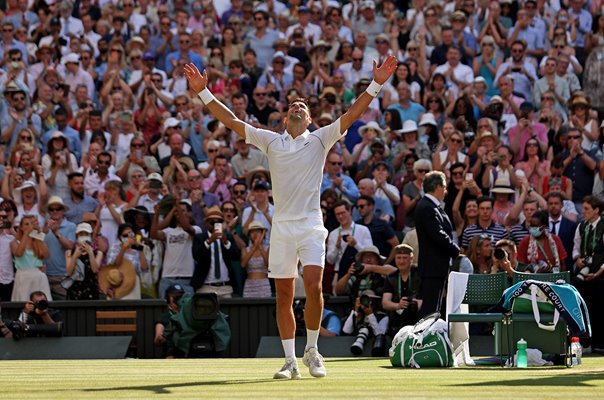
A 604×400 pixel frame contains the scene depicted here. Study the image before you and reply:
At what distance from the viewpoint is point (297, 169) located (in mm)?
10703

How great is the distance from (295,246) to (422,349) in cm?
269

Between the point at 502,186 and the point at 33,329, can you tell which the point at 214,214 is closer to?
the point at 33,329

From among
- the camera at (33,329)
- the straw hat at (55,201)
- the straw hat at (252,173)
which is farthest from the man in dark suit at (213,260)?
the straw hat at (55,201)

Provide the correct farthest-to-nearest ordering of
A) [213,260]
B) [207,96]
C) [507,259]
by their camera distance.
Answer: [213,260]
[507,259]
[207,96]

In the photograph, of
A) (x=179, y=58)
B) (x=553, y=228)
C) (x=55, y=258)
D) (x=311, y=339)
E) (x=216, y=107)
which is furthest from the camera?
(x=179, y=58)

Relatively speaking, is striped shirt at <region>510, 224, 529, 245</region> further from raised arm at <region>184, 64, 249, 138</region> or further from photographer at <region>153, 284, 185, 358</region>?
raised arm at <region>184, 64, 249, 138</region>

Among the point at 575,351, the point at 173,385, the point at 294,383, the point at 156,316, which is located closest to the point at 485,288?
the point at 575,351

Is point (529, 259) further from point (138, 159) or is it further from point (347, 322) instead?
point (138, 159)

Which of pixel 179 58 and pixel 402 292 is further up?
pixel 179 58

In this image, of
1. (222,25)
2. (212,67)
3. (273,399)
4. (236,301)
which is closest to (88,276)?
(236,301)

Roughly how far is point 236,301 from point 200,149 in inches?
184

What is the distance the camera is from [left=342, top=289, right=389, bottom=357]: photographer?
51.7 ft

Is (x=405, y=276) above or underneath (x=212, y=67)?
underneath

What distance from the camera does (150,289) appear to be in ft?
60.5
